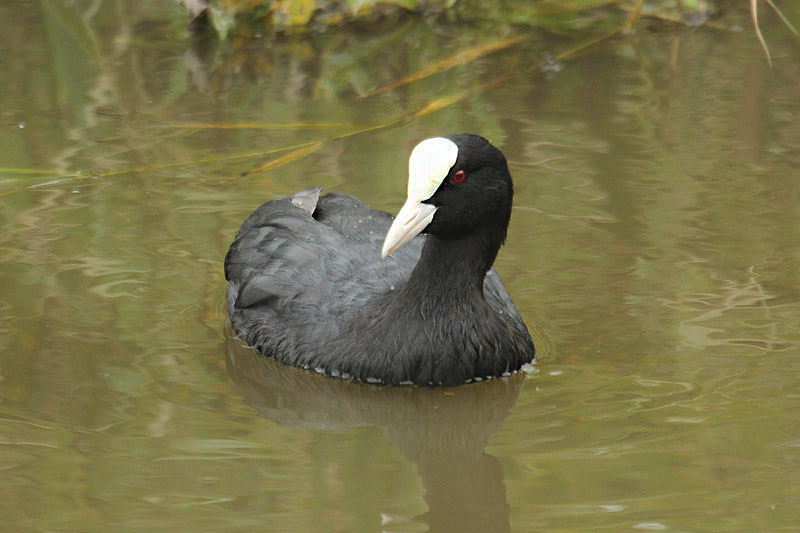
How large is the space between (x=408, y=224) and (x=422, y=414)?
26.7 inches

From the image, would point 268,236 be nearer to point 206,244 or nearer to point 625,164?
point 206,244

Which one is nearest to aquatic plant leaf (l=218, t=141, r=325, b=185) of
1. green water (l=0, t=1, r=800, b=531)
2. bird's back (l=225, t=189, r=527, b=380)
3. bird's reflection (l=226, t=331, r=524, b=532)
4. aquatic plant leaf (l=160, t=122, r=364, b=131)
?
green water (l=0, t=1, r=800, b=531)

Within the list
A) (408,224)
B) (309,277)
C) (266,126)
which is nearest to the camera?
(408,224)

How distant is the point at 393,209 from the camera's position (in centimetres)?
610

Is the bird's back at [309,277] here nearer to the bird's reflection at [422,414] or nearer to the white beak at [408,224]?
the bird's reflection at [422,414]

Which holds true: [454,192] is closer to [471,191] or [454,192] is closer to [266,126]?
[471,191]

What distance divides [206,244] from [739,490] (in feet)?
8.88

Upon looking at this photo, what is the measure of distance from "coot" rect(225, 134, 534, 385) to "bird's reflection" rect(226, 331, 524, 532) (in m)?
0.05

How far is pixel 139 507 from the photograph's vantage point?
12.7 ft

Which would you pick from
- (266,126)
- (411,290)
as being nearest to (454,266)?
(411,290)

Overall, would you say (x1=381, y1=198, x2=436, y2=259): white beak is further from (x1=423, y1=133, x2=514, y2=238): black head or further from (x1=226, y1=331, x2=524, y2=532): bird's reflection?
(x1=226, y1=331, x2=524, y2=532): bird's reflection

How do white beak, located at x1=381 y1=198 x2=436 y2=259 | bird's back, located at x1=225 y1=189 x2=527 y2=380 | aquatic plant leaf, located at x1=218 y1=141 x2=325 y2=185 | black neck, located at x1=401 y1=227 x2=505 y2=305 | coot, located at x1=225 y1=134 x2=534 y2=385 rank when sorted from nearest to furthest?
white beak, located at x1=381 y1=198 x2=436 y2=259
coot, located at x1=225 y1=134 x2=534 y2=385
black neck, located at x1=401 y1=227 x2=505 y2=305
bird's back, located at x1=225 y1=189 x2=527 y2=380
aquatic plant leaf, located at x1=218 y1=141 x2=325 y2=185

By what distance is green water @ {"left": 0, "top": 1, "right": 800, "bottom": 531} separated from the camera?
13.2 feet

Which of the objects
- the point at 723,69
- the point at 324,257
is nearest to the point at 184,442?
the point at 324,257
